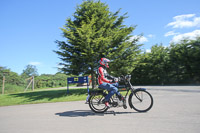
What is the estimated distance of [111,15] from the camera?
14.4 metres

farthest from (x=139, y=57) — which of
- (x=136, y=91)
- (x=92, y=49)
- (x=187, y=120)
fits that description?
(x=187, y=120)

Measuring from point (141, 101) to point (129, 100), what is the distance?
41 centimetres

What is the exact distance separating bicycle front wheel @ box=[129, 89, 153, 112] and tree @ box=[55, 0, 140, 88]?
20.6ft

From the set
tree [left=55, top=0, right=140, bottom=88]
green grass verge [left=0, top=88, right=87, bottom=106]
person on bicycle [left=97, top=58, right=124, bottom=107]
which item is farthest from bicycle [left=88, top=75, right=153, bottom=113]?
tree [left=55, top=0, right=140, bottom=88]

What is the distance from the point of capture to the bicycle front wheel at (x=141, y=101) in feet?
16.9

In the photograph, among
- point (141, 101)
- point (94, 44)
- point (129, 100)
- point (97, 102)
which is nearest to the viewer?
point (141, 101)

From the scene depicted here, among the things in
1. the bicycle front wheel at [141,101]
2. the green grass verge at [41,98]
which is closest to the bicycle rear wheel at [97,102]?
the bicycle front wheel at [141,101]

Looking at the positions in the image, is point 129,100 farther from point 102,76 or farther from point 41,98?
point 41,98

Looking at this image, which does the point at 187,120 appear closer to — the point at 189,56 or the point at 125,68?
the point at 125,68

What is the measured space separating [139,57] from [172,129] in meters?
10.3

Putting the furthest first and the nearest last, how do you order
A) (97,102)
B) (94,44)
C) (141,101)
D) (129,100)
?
(94,44)
(97,102)
(129,100)
(141,101)

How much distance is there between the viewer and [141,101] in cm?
520

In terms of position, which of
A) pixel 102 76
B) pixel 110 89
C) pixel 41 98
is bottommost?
pixel 41 98

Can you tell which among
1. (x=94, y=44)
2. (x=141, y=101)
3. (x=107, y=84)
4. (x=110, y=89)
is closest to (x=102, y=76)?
(x=107, y=84)
